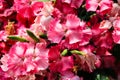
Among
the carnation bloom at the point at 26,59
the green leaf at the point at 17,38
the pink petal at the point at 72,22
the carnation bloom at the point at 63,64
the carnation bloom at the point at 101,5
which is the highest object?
the carnation bloom at the point at 101,5

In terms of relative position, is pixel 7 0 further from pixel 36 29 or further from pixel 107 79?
pixel 107 79

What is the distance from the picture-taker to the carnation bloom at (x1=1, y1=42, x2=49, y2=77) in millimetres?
1057

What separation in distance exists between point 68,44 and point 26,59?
0.13 m

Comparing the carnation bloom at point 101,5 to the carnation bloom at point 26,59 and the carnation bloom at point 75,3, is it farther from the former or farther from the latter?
the carnation bloom at point 26,59

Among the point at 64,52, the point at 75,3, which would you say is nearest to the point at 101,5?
the point at 75,3

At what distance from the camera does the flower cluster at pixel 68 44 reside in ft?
3.51

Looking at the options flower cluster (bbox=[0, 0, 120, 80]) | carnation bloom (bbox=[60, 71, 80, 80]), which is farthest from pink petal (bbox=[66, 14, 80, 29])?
carnation bloom (bbox=[60, 71, 80, 80])

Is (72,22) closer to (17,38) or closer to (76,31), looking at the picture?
(76,31)

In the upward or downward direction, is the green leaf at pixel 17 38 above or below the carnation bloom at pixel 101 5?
below

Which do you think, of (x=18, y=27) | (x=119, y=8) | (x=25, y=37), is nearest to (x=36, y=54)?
(x=25, y=37)

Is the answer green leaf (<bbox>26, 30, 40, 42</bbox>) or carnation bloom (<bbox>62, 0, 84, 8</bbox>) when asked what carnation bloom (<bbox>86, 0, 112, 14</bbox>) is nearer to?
carnation bloom (<bbox>62, 0, 84, 8</bbox>)

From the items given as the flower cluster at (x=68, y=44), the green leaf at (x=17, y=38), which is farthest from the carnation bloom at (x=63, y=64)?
the green leaf at (x=17, y=38)

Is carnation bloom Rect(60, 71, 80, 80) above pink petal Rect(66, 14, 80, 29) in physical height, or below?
below

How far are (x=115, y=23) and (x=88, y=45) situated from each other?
0.11 meters
